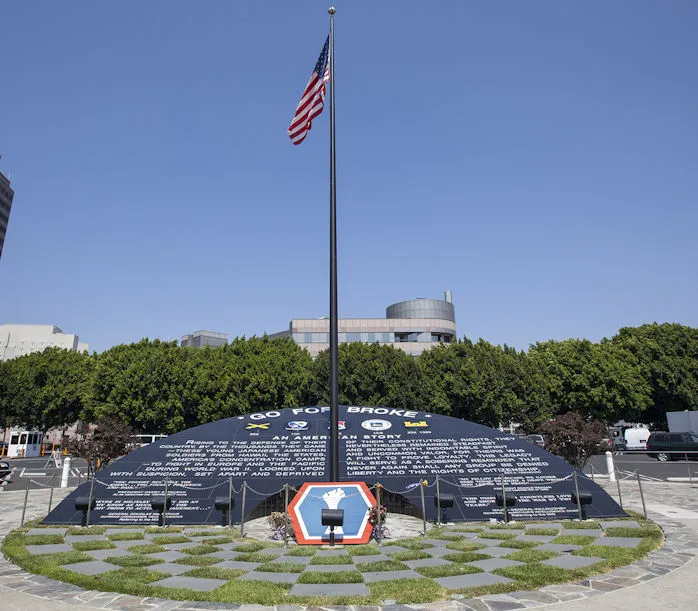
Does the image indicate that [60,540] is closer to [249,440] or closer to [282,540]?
[282,540]

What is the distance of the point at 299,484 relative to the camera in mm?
16078

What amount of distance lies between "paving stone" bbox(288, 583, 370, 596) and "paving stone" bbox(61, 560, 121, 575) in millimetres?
3882

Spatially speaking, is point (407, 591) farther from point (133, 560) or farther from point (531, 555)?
point (133, 560)

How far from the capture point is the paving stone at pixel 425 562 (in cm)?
982

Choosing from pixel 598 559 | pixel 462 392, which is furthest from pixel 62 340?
pixel 598 559

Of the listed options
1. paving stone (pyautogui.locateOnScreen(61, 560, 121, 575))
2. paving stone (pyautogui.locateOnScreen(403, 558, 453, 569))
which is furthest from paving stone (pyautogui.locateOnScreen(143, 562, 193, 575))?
paving stone (pyautogui.locateOnScreen(403, 558, 453, 569))

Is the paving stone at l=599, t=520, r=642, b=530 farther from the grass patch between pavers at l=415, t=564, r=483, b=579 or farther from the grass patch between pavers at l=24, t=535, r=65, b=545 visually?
the grass patch between pavers at l=24, t=535, r=65, b=545

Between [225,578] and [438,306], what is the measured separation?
8199cm

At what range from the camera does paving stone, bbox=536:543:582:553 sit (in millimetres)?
10789

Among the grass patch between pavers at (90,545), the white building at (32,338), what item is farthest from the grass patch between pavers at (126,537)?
the white building at (32,338)

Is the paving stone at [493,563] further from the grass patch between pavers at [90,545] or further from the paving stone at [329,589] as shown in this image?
the grass patch between pavers at [90,545]

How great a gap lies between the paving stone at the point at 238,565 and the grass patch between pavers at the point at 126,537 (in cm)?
379

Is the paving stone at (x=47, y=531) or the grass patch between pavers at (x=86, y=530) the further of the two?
the grass patch between pavers at (x=86, y=530)

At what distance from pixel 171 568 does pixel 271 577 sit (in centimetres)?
217
